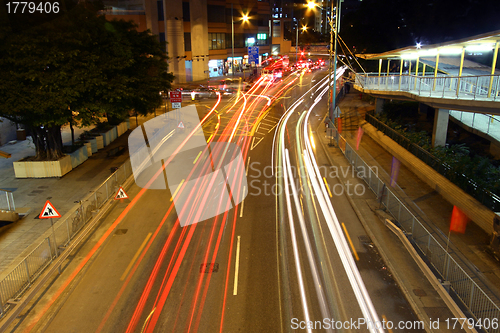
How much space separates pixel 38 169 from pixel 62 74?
6549mm

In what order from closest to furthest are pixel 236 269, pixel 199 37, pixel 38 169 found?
pixel 236 269 → pixel 38 169 → pixel 199 37

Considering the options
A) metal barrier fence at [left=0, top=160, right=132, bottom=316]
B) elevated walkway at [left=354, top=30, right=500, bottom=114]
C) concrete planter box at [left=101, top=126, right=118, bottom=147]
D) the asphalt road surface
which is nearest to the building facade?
concrete planter box at [left=101, top=126, right=118, bottom=147]

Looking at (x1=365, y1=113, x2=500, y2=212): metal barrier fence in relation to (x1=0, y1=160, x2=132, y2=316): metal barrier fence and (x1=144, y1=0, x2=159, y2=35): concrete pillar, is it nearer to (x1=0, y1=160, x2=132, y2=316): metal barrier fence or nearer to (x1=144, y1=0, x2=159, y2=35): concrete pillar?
(x1=0, y1=160, x2=132, y2=316): metal barrier fence

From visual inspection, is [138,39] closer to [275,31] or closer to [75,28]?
[75,28]

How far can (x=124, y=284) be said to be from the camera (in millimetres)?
11766

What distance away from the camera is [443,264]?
36.9ft

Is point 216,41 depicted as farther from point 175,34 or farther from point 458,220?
point 458,220

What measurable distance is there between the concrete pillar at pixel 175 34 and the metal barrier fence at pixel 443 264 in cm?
5387

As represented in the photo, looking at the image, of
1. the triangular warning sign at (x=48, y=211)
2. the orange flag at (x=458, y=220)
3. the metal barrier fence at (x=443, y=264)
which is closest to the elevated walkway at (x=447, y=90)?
the orange flag at (x=458, y=220)

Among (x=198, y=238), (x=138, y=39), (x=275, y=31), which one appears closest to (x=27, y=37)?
(x=138, y=39)

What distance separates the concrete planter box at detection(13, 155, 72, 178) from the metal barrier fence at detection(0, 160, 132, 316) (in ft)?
18.5

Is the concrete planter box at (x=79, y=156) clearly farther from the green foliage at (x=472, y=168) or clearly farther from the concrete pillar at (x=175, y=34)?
the concrete pillar at (x=175, y=34)

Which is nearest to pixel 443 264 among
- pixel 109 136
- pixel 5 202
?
pixel 5 202

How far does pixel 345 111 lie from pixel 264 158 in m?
21.4
